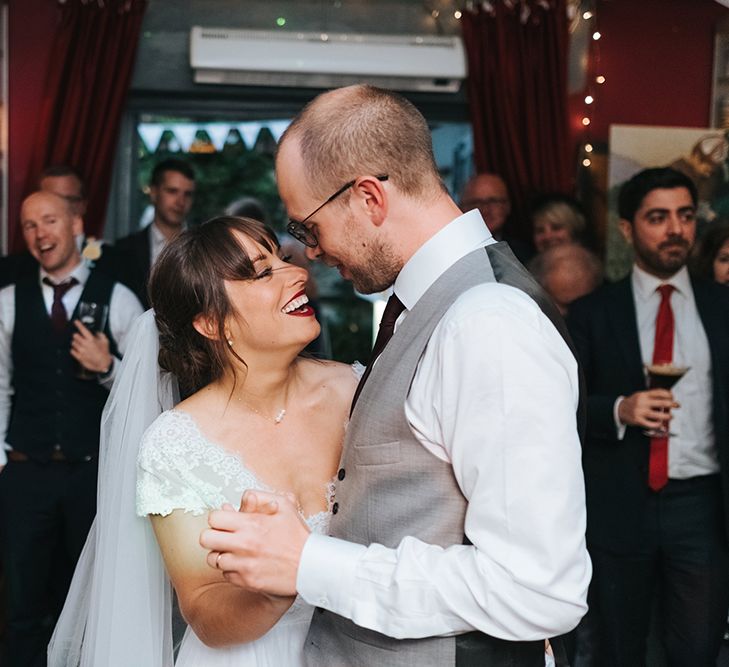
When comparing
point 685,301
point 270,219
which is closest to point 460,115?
point 270,219

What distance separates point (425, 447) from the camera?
5.26ft

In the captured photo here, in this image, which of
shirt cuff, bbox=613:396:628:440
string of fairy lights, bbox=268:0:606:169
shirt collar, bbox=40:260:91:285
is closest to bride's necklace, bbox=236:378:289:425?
shirt cuff, bbox=613:396:628:440

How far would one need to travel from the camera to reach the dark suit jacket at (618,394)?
136 inches

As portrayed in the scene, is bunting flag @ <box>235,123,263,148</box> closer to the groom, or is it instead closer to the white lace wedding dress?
the white lace wedding dress

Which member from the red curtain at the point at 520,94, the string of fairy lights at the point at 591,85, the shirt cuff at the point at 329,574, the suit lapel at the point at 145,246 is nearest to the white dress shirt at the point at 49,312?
the suit lapel at the point at 145,246

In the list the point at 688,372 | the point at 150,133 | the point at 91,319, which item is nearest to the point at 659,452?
the point at 688,372

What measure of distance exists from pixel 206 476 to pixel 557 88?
166 inches

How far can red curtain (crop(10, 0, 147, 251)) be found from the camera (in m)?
5.50

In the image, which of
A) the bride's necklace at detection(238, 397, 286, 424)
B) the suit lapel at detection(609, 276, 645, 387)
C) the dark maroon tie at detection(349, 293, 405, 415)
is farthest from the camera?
the suit lapel at detection(609, 276, 645, 387)

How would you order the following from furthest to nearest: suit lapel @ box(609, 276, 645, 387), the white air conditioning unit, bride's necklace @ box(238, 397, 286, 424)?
the white air conditioning unit → suit lapel @ box(609, 276, 645, 387) → bride's necklace @ box(238, 397, 286, 424)

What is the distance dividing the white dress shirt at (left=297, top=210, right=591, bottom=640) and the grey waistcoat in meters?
0.05

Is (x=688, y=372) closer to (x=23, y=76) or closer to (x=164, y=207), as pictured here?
(x=164, y=207)

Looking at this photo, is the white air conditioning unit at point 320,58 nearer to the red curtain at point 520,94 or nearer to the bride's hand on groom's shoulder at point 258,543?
the red curtain at point 520,94

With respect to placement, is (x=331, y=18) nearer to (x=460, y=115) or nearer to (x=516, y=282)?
(x=460, y=115)
